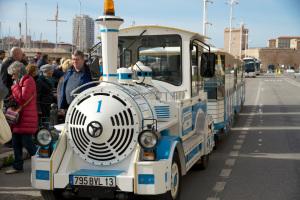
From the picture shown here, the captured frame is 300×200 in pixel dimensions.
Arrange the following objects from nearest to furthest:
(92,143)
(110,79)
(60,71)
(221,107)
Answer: (92,143) → (110,79) → (221,107) → (60,71)

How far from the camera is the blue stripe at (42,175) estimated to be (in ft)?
17.9

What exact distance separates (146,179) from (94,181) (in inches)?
23.9

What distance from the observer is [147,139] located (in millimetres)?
5223

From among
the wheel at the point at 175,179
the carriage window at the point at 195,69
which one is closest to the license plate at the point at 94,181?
the wheel at the point at 175,179

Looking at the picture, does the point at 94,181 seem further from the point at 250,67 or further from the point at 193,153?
the point at 250,67

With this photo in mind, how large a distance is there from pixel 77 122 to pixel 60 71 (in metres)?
7.57

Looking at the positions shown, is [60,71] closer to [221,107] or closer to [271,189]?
[221,107]

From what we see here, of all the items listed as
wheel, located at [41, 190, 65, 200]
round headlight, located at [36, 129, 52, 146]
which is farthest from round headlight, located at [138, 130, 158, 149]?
wheel, located at [41, 190, 65, 200]

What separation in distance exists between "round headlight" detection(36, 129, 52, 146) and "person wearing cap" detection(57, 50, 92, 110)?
1.85 metres

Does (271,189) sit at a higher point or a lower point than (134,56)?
lower

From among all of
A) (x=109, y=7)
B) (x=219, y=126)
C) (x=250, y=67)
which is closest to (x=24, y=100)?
(x=109, y=7)

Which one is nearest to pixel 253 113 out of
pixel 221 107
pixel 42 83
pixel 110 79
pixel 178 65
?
pixel 221 107

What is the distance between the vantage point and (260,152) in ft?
34.2

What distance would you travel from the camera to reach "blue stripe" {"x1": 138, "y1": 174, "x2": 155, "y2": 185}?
515 cm
